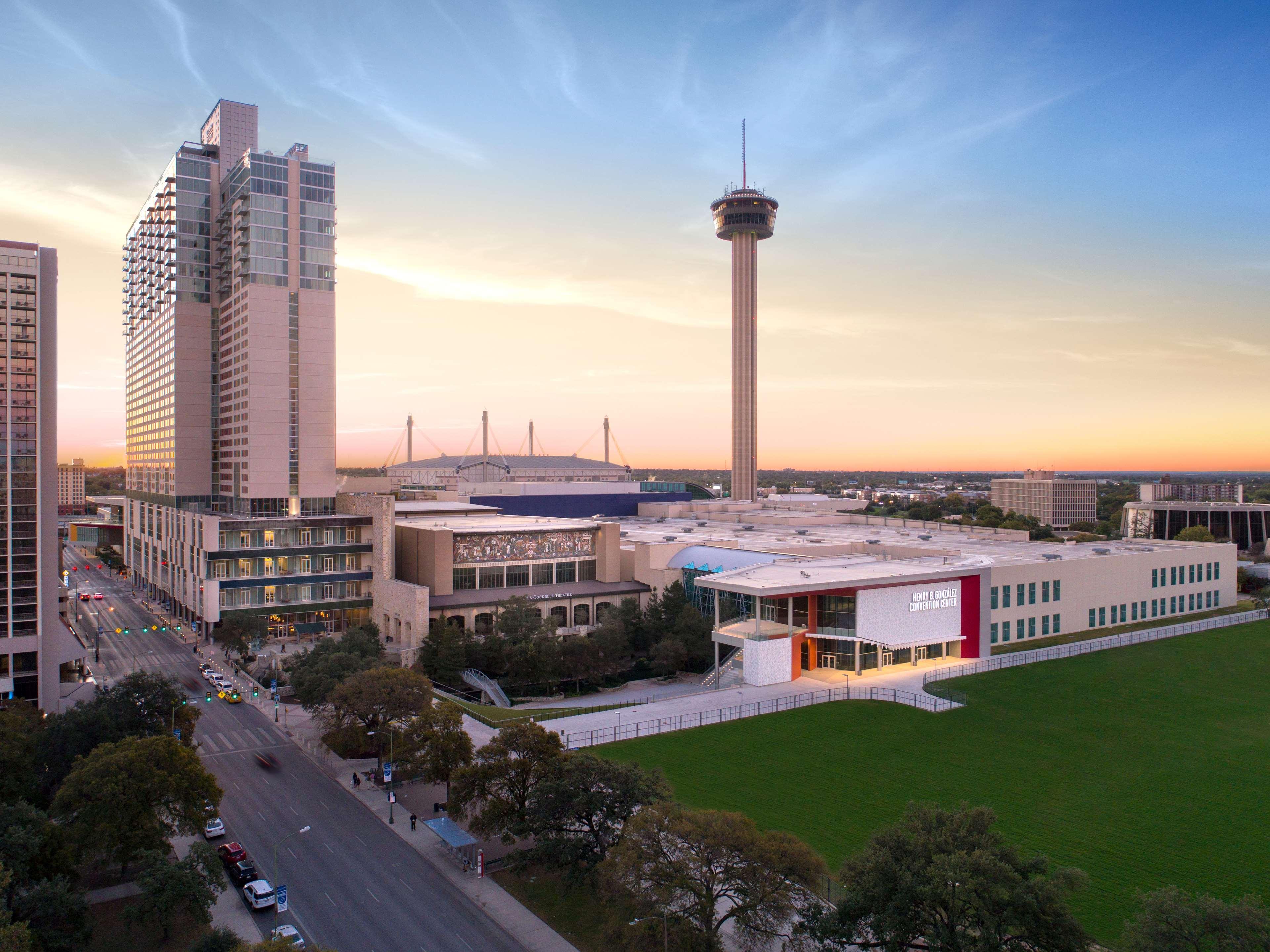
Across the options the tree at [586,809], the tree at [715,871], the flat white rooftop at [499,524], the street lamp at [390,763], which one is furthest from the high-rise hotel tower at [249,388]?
the tree at [715,871]

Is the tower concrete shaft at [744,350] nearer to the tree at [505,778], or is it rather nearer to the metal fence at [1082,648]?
the metal fence at [1082,648]

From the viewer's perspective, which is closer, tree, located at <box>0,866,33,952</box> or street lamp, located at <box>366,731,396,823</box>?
tree, located at <box>0,866,33,952</box>

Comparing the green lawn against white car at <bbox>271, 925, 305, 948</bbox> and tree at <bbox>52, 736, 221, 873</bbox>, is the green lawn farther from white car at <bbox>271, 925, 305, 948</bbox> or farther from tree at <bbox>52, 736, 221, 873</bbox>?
tree at <bbox>52, 736, 221, 873</bbox>

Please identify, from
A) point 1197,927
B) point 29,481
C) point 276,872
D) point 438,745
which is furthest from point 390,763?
point 1197,927

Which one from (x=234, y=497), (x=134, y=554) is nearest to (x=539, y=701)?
(x=234, y=497)

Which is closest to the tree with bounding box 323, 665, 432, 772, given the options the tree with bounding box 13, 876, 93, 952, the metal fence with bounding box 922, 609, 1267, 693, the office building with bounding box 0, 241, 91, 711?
the tree with bounding box 13, 876, 93, 952

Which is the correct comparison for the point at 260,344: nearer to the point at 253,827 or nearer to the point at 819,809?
the point at 253,827
